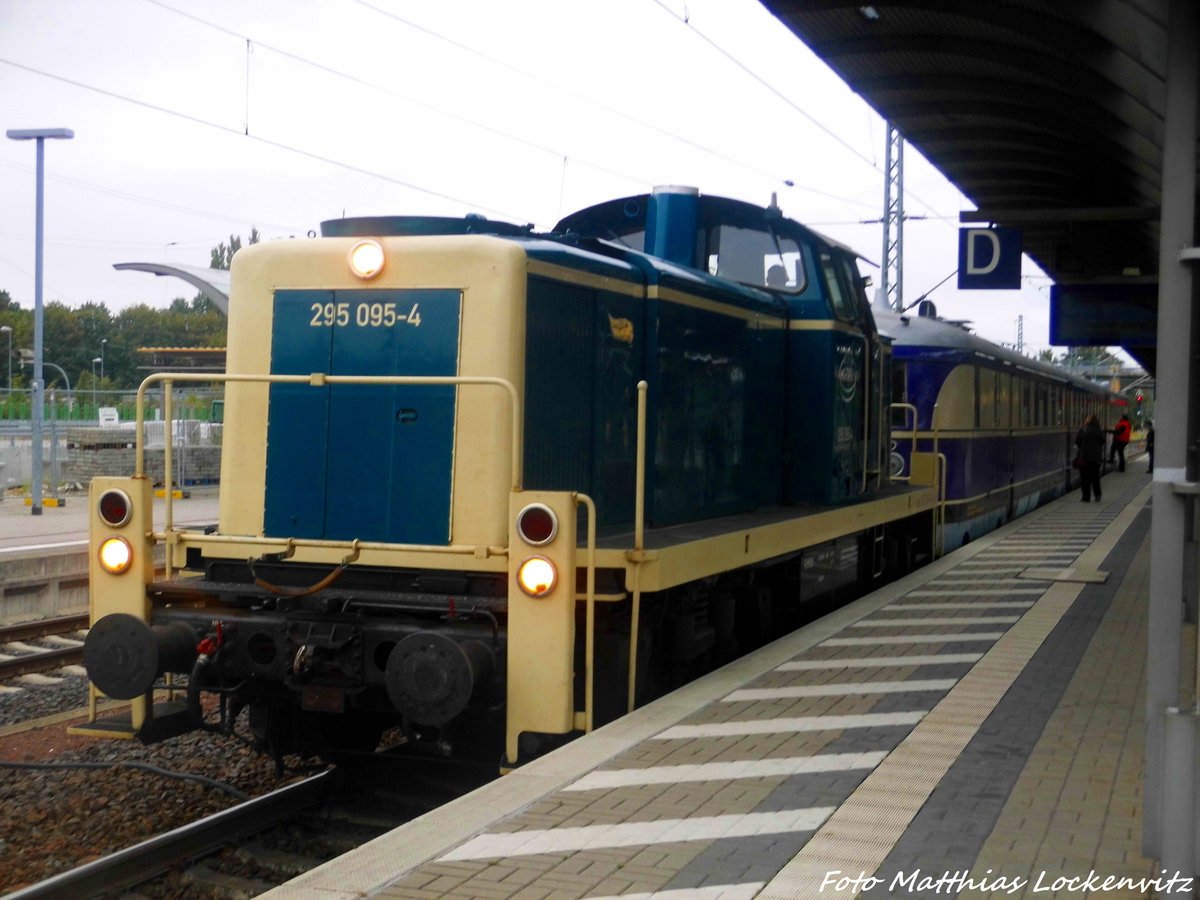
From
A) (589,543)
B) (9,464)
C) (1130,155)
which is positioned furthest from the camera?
(9,464)

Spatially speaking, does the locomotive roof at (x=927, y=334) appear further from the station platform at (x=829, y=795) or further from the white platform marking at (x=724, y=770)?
the white platform marking at (x=724, y=770)

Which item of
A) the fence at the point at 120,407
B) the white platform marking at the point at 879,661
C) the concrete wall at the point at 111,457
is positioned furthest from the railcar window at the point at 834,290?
the concrete wall at the point at 111,457

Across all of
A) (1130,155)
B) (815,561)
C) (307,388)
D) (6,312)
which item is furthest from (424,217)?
(6,312)

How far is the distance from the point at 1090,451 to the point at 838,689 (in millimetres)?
18249

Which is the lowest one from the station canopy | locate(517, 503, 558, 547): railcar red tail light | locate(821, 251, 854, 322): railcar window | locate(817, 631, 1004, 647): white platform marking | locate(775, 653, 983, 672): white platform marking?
locate(775, 653, 983, 672): white platform marking

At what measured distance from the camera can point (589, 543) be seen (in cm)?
534

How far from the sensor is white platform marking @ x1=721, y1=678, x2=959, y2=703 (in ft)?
20.8

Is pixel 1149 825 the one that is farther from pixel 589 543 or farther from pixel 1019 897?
pixel 589 543

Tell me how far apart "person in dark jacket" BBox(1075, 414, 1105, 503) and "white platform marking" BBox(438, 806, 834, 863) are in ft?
63.3

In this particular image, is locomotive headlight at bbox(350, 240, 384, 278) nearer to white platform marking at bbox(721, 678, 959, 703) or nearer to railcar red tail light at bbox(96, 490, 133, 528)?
railcar red tail light at bbox(96, 490, 133, 528)

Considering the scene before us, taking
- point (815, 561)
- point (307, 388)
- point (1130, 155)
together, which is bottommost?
point (815, 561)

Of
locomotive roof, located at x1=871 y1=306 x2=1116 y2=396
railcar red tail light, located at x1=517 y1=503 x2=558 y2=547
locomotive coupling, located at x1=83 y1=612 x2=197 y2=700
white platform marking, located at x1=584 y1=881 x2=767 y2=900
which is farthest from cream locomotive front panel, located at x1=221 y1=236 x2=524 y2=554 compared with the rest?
locomotive roof, located at x1=871 y1=306 x2=1116 y2=396

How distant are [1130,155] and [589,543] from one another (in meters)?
5.67

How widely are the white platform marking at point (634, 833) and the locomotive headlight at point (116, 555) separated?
2549 mm
